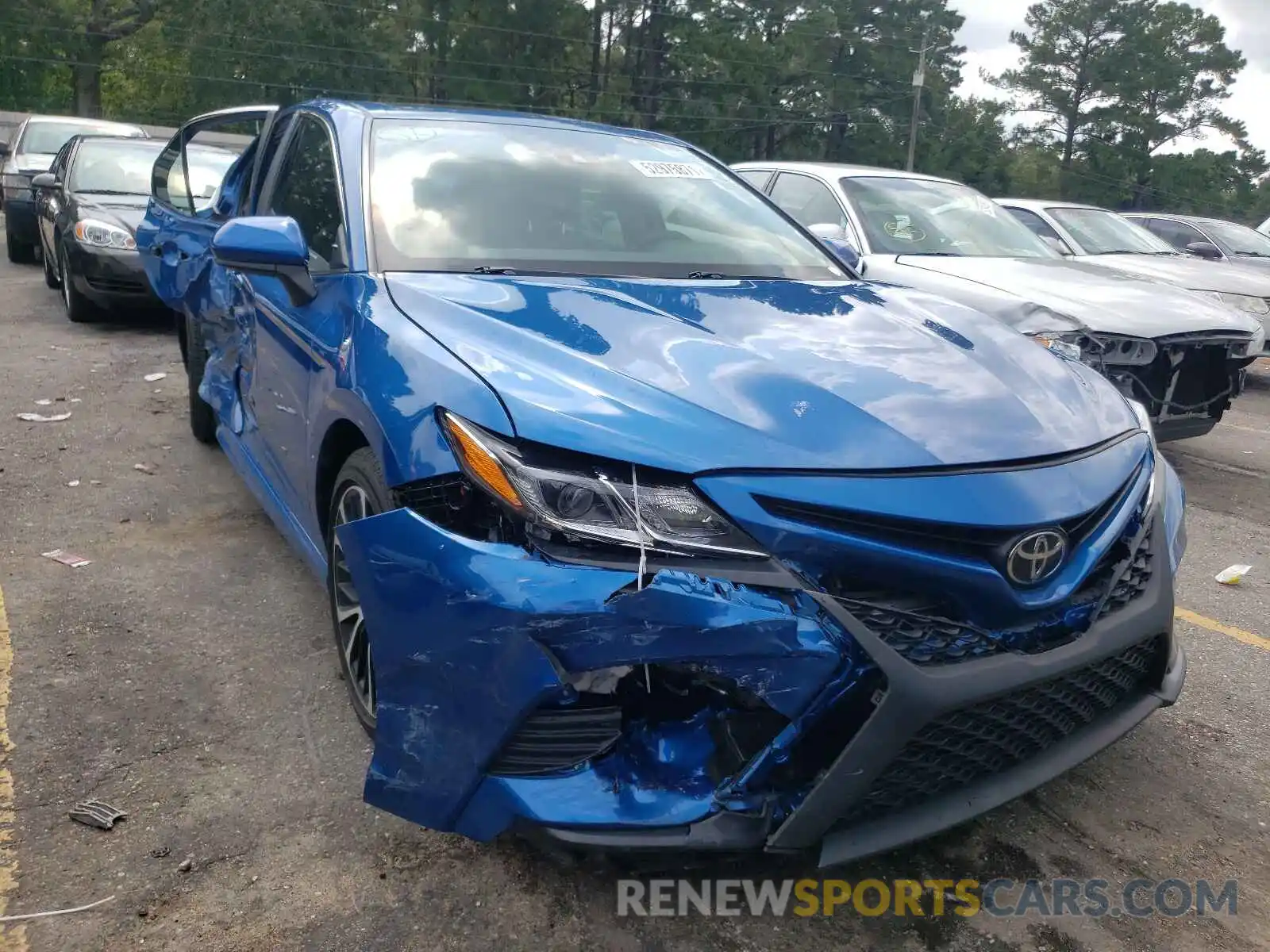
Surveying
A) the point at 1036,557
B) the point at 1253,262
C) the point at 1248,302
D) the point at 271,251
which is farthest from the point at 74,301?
the point at 1253,262

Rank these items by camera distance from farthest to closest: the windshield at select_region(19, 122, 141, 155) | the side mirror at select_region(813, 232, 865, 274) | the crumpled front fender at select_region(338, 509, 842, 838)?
1. the windshield at select_region(19, 122, 141, 155)
2. the side mirror at select_region(813, 232, 865, 274)
3. the crumpled front fender at select_region(338, 509, 842, 838)

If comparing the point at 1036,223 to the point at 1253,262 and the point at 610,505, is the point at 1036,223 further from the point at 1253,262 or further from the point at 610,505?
the point at 610,505

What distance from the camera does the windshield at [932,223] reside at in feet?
21.2

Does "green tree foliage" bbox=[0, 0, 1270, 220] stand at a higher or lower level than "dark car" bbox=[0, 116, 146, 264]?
higher

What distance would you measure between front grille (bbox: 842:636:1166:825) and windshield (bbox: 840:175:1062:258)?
14.9ft

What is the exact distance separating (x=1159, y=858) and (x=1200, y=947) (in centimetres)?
29

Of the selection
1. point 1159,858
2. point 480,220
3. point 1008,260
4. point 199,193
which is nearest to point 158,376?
point 199,193

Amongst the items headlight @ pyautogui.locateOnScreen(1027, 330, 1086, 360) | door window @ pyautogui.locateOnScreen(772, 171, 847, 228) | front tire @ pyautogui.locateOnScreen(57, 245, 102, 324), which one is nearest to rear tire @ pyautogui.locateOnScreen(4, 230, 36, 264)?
front tire @ pyautogui.locateOnScreen(57, 245, 102, 324)

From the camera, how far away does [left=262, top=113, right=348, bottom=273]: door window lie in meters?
3.02

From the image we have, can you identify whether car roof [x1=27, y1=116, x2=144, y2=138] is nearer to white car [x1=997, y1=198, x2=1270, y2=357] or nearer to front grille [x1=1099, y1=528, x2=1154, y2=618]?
white car [x1=997, y1=198, x2=1270, y2=357]

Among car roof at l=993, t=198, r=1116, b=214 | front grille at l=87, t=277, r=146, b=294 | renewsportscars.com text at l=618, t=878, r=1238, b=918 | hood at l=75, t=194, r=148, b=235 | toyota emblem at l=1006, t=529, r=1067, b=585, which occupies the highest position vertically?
car roof at l=993, t=198, r=1116, b=214

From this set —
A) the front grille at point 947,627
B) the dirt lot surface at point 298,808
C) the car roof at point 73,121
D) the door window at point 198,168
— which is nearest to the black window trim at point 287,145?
the door window at point 198,168

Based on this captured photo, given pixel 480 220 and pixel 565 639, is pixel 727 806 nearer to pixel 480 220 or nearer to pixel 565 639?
pixel 565 639

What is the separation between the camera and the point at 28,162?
1276cm
